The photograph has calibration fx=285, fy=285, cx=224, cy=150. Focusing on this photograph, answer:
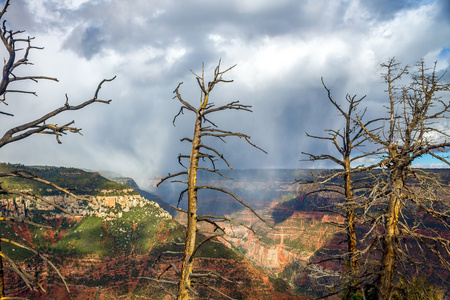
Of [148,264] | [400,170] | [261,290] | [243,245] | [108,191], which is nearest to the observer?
[400,170]

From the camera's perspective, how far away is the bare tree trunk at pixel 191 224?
19.8 feet

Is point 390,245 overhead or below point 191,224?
below

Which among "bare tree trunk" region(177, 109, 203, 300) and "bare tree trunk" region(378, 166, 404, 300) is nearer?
"bare tree trunk" region(177, 109, 203, 300)

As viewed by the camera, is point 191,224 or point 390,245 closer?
point 191,224

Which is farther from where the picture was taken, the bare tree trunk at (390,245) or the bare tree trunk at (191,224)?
the bare tree trunk at (390,245)

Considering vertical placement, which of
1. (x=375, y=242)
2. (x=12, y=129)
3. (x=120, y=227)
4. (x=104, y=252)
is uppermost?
(x=12, y=129)

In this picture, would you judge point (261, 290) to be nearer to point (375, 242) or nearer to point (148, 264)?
point (148, 264)

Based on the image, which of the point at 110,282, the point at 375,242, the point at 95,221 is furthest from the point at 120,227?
the point at 375,242

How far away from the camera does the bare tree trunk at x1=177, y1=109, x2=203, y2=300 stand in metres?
6.03

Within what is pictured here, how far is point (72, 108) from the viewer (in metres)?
4.92

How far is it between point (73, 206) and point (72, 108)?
115531mm

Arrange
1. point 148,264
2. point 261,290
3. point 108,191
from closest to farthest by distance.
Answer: point 261,290 → point 148,264 → point 108,191

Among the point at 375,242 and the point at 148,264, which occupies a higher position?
the point at 375,242

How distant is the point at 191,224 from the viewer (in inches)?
250
